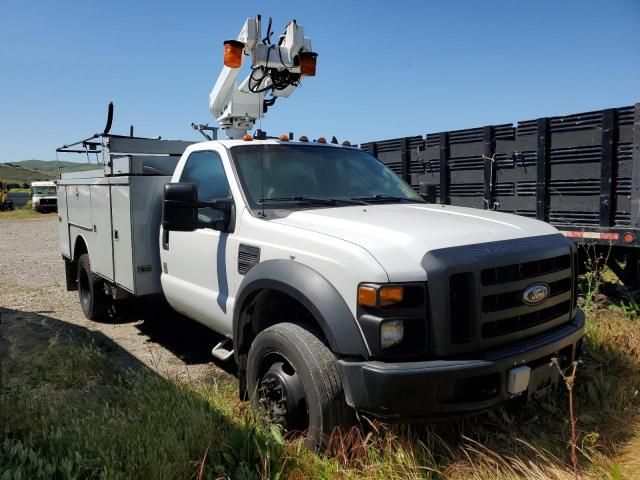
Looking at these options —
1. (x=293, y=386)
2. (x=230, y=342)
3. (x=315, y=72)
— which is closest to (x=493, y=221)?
(x=293, y=386)

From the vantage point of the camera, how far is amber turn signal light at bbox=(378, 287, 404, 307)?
8.59 feet

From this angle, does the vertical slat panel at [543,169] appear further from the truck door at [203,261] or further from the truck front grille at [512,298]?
the truck door at [203,261]

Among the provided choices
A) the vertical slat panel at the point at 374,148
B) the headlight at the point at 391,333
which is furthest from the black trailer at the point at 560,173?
the headlight at the point at 391,333

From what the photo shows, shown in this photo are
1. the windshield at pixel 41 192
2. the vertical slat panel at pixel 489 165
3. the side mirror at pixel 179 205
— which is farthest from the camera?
the windshield at pixel 41 192

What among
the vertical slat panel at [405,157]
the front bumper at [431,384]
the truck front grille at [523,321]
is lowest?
the front bumper at [431,384]

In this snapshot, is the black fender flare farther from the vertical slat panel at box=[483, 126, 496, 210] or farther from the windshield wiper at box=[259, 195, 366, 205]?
the vertical slat panel at box=[483, 126, 496, 210]

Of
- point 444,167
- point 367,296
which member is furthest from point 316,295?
point 444,167

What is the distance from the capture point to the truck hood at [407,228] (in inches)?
106

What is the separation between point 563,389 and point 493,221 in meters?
1.41

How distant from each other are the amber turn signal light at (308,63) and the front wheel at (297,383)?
318 centimetres

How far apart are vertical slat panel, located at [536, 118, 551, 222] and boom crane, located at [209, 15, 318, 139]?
2.37 metres

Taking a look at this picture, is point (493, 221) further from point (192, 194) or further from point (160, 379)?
point (160, 379)

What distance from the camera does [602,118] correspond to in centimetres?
484

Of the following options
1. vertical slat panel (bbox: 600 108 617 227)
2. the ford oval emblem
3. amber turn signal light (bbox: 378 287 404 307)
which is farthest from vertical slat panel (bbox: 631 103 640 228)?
amber turn signal light (bbox: 378 287 404 307)
